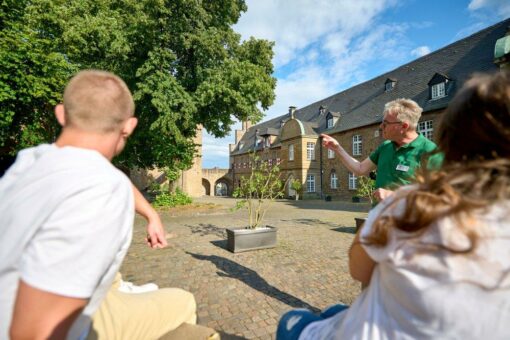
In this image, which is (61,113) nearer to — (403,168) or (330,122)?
(403,168)

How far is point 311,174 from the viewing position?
30438 mm

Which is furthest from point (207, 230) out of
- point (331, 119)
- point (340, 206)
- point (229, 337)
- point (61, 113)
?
point (331, 119)

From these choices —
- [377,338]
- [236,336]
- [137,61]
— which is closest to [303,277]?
[236,336]

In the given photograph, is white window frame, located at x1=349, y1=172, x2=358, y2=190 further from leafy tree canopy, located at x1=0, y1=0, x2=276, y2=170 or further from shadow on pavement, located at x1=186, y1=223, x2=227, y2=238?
shadow on pavement, located at x1=186, y1=223, x2=227, y2=238

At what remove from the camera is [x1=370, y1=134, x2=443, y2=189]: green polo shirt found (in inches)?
98.7

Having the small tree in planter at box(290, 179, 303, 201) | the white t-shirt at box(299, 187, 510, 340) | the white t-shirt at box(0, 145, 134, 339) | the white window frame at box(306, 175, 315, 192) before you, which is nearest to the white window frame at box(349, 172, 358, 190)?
the white window frame at box(306, 175, 315, 192)

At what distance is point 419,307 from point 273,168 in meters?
6.08

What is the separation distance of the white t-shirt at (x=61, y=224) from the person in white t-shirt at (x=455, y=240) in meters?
0.90

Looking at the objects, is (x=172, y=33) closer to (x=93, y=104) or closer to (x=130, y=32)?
(x=130, y=32)

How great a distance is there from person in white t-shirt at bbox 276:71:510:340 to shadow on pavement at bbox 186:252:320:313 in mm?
2948

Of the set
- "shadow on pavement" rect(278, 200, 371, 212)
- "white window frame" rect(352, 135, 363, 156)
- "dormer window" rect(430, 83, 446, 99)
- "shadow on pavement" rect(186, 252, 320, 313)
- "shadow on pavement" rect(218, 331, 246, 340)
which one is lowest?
"shadow on pavement" rect(218, 331, 246, 340)

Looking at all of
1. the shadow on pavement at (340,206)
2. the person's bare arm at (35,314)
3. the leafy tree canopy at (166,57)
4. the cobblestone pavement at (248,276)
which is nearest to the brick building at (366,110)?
the shadow on pavement at (340,206)

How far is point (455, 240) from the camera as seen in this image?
0.77 meters

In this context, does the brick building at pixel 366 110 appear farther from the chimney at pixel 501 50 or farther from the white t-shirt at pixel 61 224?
the white t-shirt at pixel 61 224
